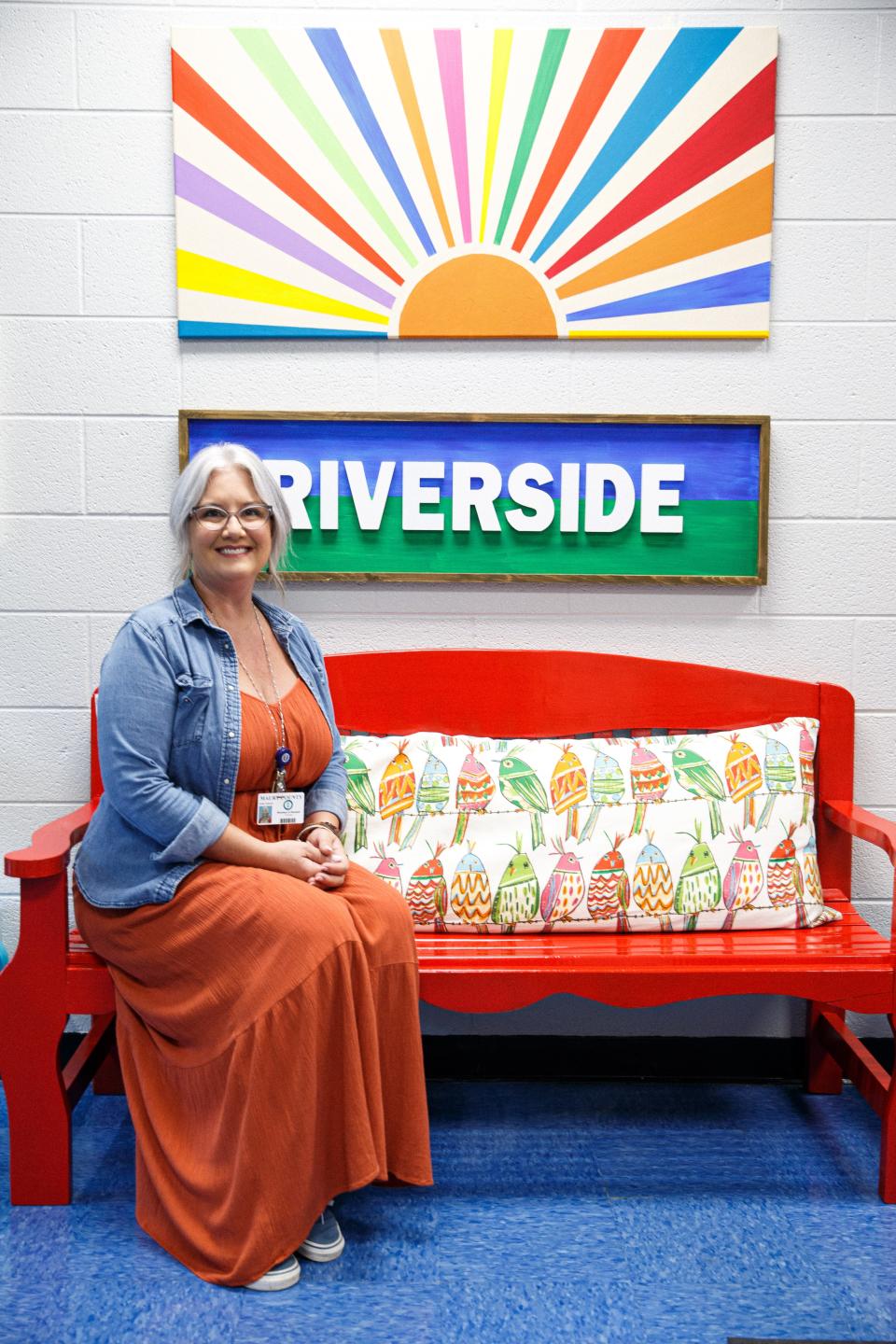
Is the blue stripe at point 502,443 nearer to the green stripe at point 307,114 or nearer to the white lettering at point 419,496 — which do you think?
the white lettering at point 419,496

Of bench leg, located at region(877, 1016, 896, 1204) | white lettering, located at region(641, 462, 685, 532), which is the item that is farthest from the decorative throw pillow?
white lettering, located at region(641, 462, 685, 532)

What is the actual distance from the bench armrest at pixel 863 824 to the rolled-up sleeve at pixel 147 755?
52.6 inches

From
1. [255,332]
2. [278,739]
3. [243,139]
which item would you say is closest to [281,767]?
[278,739]

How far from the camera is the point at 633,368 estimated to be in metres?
2.42

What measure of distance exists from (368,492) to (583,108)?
1.02 m

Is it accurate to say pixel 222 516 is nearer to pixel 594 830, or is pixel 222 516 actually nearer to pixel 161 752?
pixel 161 752

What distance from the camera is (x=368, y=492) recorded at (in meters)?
2.42

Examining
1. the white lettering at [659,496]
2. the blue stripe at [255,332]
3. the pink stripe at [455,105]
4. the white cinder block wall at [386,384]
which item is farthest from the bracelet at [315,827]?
the pink stripe at [455,105]

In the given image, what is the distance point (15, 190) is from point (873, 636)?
2331 millimetres

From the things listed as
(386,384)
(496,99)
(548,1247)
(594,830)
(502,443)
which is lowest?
(548,1247)

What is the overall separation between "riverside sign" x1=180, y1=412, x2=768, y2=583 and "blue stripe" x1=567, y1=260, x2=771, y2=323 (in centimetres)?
25

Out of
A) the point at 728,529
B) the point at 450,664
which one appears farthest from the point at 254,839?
the point at 728,529

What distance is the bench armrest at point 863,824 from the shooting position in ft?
6.82

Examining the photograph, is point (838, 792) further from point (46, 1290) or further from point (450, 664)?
point (46, 1290)
